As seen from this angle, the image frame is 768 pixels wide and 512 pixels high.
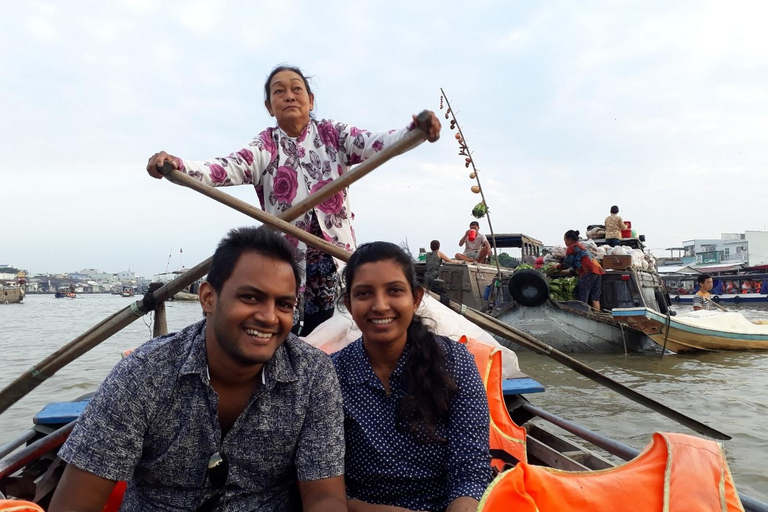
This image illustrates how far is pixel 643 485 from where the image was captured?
125 centimetres

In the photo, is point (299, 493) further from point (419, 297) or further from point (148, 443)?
point (419, 297)

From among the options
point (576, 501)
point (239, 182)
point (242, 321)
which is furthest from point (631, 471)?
point (239, 182)

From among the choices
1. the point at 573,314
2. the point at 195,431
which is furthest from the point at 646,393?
the point at 195,431

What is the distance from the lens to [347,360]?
1.71 metres

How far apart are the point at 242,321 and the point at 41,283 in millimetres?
89106

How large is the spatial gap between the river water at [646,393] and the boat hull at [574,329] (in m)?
0.21

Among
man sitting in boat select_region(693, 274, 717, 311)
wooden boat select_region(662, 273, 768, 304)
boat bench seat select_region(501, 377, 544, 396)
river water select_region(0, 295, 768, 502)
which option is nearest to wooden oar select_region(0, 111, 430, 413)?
river water select_region(0, 295, 768, 502)

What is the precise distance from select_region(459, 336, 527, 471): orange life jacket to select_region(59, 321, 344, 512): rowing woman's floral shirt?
0.80 meters

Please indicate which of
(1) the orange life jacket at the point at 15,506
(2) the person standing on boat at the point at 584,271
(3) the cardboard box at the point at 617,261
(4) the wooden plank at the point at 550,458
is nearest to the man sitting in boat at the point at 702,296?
(3) the cardboard box at the point at 617,261

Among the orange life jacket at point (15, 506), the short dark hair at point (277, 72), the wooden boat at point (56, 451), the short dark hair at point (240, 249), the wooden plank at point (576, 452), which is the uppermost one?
the short dark hair at point (277, 72)

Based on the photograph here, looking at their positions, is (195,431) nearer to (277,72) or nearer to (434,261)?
(277,72)

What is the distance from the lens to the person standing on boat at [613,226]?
11.1 m

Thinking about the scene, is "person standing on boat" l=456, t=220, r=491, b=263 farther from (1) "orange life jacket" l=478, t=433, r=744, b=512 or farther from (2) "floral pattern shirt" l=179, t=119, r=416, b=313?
(1) "orange life jacket" l=478, t=433, r=744, b=512

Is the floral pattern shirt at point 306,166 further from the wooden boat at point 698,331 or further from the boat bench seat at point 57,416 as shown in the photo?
the wooden boat at point 698,331
